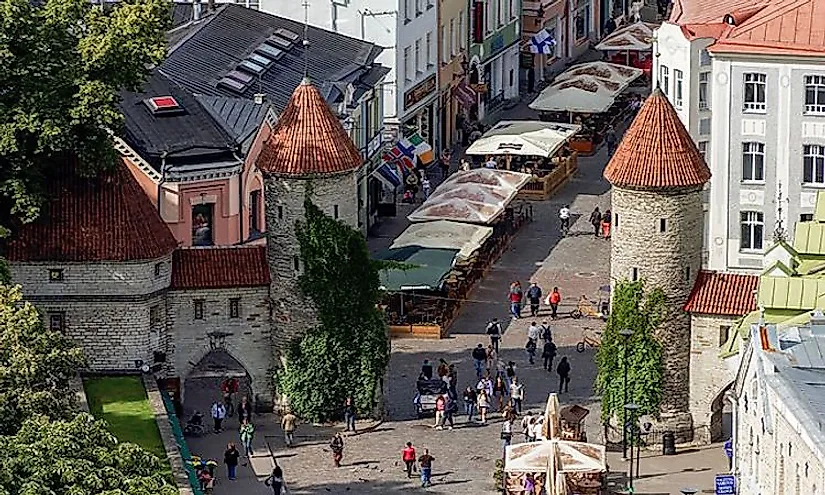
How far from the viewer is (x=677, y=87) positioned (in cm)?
11294

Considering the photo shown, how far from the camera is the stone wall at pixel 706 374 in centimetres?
9631

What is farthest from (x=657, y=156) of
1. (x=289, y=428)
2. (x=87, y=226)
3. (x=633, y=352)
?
(x=87, y=226)

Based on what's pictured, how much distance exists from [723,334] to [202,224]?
22.8 metres

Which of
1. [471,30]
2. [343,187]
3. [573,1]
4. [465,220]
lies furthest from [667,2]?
[343,187]

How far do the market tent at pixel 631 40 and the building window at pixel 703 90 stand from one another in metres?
43.3

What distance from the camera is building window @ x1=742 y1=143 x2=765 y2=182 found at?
363 feet

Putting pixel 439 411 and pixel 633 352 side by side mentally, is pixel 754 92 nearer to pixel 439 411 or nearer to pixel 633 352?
pixel 633 352

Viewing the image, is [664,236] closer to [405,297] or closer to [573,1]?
[405,297]

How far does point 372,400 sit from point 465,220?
62.1 ft

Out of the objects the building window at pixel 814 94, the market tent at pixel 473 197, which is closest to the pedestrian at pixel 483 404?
the market tent at pixel 473 197

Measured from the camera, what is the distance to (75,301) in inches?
3836

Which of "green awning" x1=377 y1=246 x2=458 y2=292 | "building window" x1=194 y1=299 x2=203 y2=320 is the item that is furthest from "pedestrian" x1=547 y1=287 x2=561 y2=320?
"building window" x1=194 y1=299 x2=203 y2=320

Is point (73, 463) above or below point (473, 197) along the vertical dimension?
below

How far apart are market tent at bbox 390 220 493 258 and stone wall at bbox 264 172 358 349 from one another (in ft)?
42.3
